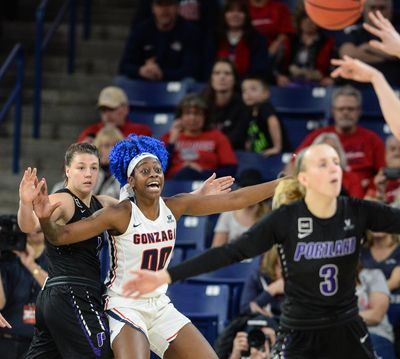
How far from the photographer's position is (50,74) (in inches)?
498

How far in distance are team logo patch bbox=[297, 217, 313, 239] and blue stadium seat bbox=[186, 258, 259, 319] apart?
2779mm

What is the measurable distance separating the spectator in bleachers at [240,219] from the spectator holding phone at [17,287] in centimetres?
187

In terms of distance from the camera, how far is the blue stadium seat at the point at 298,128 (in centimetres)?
1105

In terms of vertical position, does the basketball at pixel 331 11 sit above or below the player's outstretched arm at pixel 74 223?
above

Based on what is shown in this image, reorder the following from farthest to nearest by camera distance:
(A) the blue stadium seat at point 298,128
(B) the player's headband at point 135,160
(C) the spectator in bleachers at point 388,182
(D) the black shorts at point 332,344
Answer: (A) the blue stadium seat at point 298,128, (C) the spectator in bleachers at point 388,182, (B) the player's headband at point 135,160, (D) the black shorts at point 332,344

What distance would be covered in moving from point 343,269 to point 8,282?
2947 mm

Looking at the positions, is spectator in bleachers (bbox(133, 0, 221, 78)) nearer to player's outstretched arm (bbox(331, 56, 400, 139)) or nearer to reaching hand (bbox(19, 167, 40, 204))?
reaching hand (bbox(19, 167, 40, 204))

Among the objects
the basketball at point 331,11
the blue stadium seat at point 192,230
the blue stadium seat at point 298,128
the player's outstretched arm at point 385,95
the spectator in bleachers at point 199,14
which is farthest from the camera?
the spectator in bleachers at point 199,14

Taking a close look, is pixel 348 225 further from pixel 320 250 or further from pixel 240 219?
pixel 240 219

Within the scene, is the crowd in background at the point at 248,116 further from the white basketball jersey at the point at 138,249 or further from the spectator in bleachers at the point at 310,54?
the white basketball jersey at the point at 138,249

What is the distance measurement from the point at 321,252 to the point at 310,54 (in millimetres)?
5462

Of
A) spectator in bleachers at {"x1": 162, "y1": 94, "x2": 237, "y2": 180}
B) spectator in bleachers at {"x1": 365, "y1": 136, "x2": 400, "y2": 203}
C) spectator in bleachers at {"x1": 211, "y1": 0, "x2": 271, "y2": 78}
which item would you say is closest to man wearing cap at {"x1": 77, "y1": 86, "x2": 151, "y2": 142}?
spectator in bleachers at {"x1": 162, "y1": 94, "x2": 237, "y2": 180}

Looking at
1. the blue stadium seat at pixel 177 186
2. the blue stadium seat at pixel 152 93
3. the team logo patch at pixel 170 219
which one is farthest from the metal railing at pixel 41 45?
the team logo patch at pixel 170 219

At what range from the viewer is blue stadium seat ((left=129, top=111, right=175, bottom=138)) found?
37.0 feet
